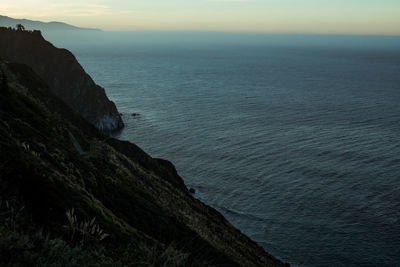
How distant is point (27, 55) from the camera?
364 ft

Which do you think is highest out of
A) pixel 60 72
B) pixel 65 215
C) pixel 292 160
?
pixel 60 72

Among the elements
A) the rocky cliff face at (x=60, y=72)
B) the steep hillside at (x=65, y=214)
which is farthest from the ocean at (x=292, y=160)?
the steep hillside at (x=65, y=214)

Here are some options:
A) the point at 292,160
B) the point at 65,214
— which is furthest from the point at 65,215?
the point at 292,160

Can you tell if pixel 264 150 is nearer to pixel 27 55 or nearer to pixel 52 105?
pixel 52 105

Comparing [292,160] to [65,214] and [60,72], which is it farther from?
[60,72]

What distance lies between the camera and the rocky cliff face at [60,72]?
10597cm

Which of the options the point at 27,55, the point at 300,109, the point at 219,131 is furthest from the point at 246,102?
the point at 27,55

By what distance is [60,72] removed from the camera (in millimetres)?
110875

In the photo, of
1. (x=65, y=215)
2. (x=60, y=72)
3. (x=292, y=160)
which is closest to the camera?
(x=65, y=215)

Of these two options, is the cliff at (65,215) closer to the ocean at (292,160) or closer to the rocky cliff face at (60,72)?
the ocean at (292,160)

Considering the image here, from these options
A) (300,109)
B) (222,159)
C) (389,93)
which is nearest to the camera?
(222,159)

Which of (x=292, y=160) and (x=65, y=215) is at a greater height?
(x=65, y=215)

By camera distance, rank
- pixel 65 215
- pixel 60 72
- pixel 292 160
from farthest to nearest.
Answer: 1. pixel 60 72
2. pixel 292 160
3. pixel 65 215

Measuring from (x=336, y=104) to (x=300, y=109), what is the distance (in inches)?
711
